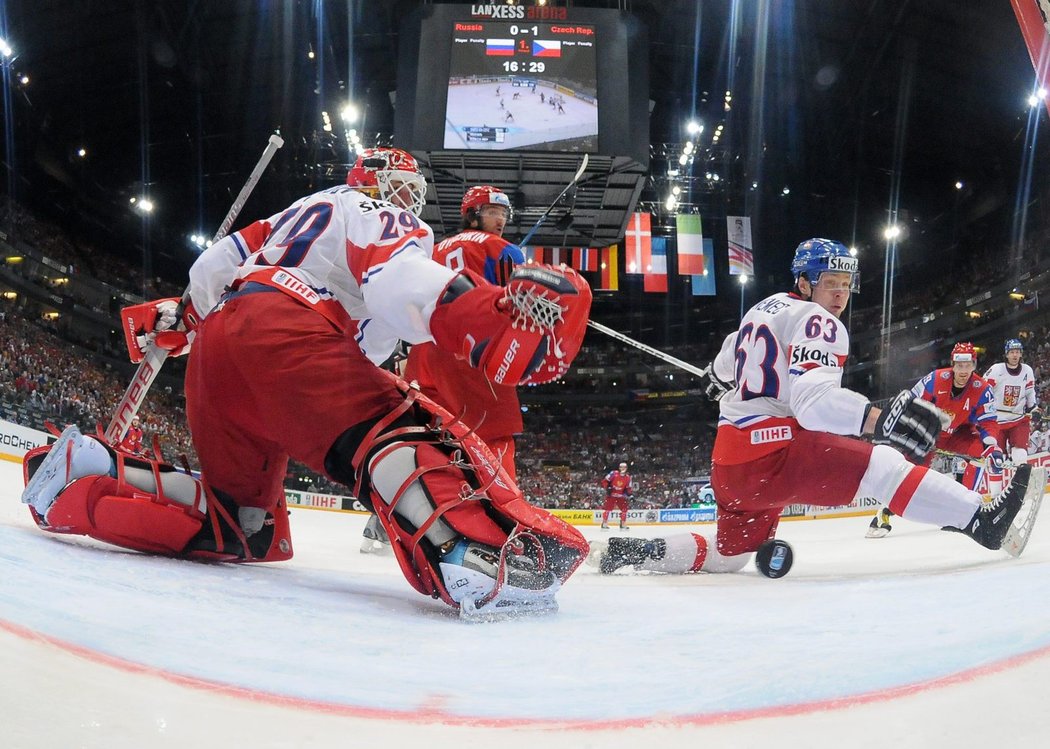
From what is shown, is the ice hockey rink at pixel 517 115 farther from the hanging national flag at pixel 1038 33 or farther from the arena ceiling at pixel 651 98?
the hanging national flag at pixel 1038 33

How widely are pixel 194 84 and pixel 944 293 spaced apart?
1920cm

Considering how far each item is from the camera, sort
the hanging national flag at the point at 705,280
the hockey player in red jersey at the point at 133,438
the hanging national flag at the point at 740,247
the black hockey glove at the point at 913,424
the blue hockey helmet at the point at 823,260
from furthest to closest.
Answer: the hanging national flag at the point at 705,280 → the hanging national flag at the point at 740,247 → the hockey player in red jersey at the point at 133,438 → the blue hockey helmet at the point at 823,260 → the black hockey glove at the point at 913,424

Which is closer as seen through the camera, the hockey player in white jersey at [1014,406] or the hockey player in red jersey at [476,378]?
the hockey player in red jersey at [476,378]

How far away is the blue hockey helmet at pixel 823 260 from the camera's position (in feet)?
11.1

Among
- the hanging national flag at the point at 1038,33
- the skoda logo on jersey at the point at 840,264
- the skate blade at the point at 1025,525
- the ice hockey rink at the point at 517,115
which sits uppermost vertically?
the ice hockey rink at the point at 517,115

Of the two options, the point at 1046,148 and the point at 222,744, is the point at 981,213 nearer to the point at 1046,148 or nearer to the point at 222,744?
the point at 1046,148

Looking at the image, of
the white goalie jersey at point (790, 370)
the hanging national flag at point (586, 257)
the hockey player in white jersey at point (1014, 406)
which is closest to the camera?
the white goalie jersey at point (790, 370)

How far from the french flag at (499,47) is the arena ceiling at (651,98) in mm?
2390

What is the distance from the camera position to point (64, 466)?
210 centimetres

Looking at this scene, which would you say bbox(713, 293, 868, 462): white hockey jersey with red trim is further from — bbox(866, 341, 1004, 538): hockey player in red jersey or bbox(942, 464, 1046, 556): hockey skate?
bbox(866, 341, 1004, 538): hockey player in red jersey

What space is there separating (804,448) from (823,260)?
0.85 metres

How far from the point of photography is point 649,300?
26359 mm

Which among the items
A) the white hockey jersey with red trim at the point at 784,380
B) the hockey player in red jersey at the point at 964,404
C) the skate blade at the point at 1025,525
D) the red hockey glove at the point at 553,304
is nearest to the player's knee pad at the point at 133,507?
the red hockey glove at the point at 553,304

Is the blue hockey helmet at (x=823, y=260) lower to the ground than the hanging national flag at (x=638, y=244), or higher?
lower
